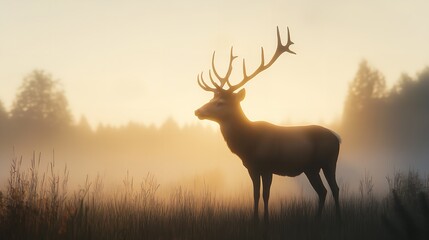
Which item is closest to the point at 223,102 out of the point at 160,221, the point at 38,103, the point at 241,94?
the point at 241,94

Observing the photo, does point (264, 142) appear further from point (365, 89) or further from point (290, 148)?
point (365, 89)

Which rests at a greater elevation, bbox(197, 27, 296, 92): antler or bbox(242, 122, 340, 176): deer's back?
bbox(197, 27, 296, 92): antler

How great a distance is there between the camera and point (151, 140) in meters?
58.8

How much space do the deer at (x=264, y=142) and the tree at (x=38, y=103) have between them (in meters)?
32.2

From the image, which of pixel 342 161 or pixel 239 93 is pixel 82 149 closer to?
pixel 342 161

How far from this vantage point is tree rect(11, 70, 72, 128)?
125 feet

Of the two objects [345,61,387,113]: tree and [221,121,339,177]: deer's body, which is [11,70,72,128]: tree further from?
[221,121,339,177]: deer's body

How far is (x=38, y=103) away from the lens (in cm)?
3834

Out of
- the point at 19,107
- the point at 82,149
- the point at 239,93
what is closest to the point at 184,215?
the point at 239,93

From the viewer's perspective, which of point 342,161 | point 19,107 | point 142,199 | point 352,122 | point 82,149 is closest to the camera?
point 142,199

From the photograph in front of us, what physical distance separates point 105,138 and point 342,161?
30.5 meters

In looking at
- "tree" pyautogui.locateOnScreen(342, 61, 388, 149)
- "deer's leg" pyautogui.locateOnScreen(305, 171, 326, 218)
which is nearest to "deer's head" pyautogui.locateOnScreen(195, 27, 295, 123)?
"deer's leg" pyautogui.locateOnScreen(305, 171, 326, 218)

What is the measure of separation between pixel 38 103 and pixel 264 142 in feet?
111

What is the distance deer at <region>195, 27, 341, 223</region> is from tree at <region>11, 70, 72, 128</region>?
32232 millimetres
